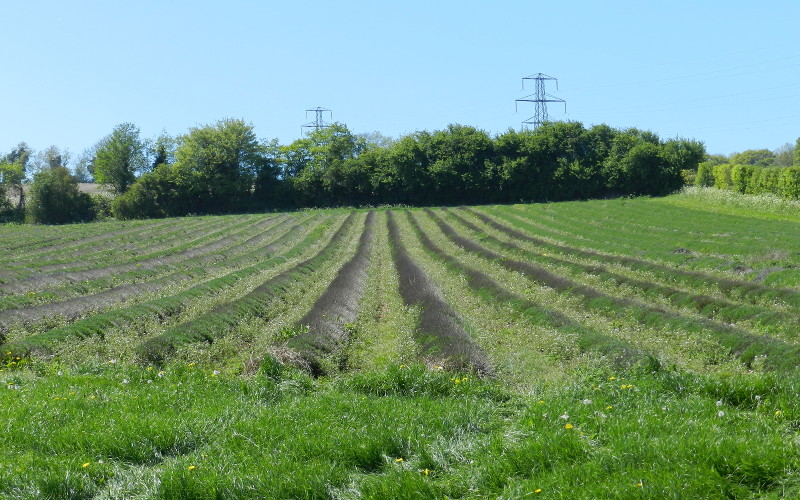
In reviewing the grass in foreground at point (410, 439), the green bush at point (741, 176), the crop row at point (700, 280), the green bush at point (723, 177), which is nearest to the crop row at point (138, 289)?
the grass in foreground at point (410, 439)

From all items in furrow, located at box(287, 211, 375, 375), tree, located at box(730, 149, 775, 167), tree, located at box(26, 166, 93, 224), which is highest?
tree, located at box(730, 149, 775, 167)

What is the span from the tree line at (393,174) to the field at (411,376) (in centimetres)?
3968

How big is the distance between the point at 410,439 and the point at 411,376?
277 cm

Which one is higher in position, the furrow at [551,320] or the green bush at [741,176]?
the green bush at [741,176]

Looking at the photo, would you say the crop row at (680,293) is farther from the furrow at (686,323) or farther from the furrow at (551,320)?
the furrow at (551,320)

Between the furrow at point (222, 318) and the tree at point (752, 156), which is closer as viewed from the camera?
the furrow at point (222, 318)

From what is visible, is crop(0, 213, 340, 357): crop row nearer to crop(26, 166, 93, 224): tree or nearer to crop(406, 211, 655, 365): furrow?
crop(406, 211, 655, 365): furrow

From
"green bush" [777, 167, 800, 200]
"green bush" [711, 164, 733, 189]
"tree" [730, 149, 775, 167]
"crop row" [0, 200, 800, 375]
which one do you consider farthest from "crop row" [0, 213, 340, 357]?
"tree" [730, 149, 775, 167]

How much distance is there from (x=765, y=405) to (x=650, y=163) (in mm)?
62973

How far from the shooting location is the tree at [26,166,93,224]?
7188 cm

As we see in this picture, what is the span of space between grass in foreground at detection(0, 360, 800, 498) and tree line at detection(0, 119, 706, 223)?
61613mm

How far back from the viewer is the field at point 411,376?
230 inches

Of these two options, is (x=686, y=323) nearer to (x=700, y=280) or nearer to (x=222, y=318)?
(x=700, y=280)

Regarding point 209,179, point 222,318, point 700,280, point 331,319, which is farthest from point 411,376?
point 209,179
